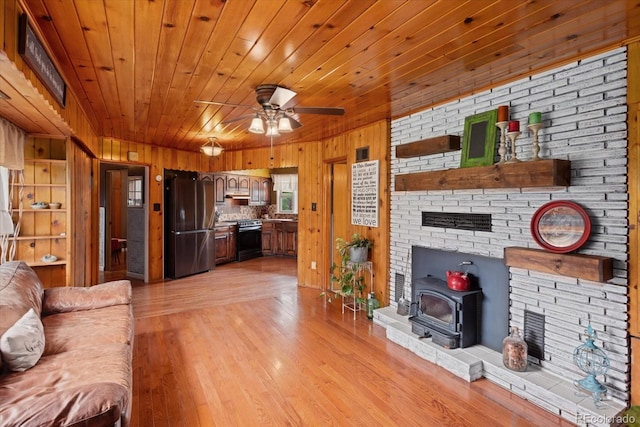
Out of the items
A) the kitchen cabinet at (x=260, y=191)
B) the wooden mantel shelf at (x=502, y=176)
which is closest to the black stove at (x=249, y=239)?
the kitchen cabinet at (x=260, y=191)

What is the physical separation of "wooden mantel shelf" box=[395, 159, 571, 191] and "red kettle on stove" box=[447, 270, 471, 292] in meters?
0.78

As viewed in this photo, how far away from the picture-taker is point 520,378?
8.00 feet

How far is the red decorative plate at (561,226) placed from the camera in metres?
2.30

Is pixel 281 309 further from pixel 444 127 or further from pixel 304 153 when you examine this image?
pixel 444 127

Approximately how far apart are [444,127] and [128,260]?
5.80m

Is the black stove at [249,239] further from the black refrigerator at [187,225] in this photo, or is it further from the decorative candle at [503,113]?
the decorative candle at [503,113]

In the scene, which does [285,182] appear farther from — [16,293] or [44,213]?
[16,293]

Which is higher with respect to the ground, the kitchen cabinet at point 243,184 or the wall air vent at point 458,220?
the kitchen cabinet at point 243,184

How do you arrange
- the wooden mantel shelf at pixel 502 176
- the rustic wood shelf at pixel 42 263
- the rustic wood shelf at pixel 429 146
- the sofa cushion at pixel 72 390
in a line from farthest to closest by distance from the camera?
the rustic wood shelf at pixel 42 263 < the rustic wood shelf at pixel 429 146 < the wooden mantel shelf at pixel 502 176 < the sofa cushion at pixel 72 390

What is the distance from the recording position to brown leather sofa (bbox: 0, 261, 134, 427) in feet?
4.44

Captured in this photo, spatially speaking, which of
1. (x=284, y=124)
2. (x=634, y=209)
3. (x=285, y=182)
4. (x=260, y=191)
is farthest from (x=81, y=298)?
(x=285, y=182)

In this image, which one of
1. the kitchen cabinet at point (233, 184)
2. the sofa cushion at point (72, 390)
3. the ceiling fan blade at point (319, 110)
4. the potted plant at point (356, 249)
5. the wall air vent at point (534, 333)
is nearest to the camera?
the sofa cushion at point (72, 390)

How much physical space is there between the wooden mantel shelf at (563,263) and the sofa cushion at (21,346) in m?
3.16

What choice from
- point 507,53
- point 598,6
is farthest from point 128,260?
point 598,6
